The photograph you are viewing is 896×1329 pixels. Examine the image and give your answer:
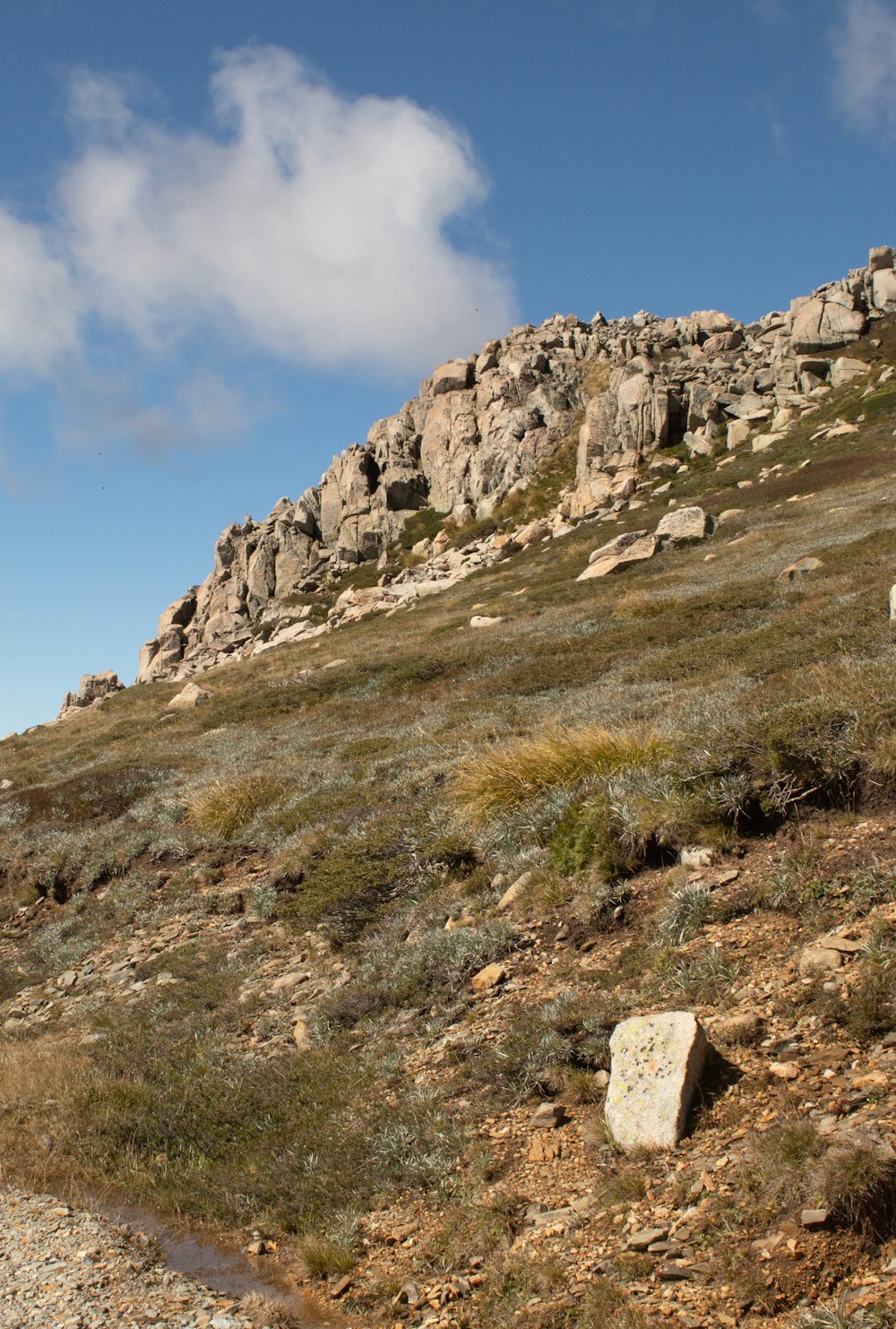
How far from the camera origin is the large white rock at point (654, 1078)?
16.8ft

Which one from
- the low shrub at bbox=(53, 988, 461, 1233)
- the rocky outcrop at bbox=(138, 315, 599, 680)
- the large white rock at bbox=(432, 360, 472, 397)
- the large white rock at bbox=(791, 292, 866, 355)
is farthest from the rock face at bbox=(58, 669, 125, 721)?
A: the low shrub at bbox=(53, 988, 461, 1233)

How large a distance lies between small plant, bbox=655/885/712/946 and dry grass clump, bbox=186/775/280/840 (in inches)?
357

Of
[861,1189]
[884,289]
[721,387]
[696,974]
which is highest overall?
[884,289]

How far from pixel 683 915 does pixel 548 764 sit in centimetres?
392

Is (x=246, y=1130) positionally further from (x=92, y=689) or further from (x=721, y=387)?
(x=92, y=689)

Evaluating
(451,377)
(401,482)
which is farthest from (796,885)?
(451,377)

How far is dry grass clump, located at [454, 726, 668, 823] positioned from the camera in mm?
10328

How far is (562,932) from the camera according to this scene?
8086mm

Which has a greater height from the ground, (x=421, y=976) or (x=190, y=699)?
(x=190, y=699)

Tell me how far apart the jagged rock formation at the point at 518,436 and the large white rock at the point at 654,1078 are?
5546 cm

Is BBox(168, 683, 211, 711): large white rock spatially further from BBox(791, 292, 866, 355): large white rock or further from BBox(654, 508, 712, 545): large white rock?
BBox(791, 292, 866, 355): large white rock

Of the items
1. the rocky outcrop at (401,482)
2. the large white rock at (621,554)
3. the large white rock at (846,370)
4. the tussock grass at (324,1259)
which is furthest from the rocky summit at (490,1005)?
the rocky outcrop at (401,482)

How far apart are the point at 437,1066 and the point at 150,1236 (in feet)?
7.95

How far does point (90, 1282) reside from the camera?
5.18 m
